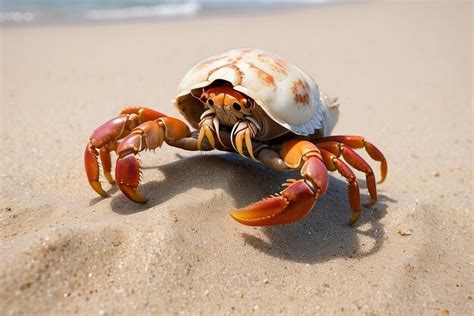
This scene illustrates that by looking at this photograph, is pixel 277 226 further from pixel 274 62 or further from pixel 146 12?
pixel 146 12

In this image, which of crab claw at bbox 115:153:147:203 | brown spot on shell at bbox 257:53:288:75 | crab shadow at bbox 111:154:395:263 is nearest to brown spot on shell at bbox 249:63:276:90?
brown spot on shell at bbox 257:53:288:75

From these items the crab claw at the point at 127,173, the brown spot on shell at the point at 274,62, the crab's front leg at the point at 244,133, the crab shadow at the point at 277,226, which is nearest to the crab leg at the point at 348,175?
the crab shadow at the point at 277,226

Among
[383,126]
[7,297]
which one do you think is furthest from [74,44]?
[7,297]

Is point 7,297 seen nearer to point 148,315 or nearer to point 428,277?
point 148,315

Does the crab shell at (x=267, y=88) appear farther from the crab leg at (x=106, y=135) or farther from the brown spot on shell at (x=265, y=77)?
the crab leg at (x=106, y=135)

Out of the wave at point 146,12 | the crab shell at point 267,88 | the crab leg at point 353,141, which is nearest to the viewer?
the crab shell at point 267,88

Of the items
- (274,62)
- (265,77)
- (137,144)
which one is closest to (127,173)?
(137,144)

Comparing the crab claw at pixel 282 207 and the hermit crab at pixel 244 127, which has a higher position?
the hermit crab at pixel 244 127

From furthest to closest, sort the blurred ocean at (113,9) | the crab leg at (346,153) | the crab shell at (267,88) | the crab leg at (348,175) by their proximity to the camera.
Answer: the blurred ocean at (113,9) < the crab leg at (346,153) < the crab leg at (348,175) < the crab shell at (267,88)

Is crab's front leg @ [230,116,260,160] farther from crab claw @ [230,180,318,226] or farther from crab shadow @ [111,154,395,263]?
crab claw @ [230,180,318,226]
